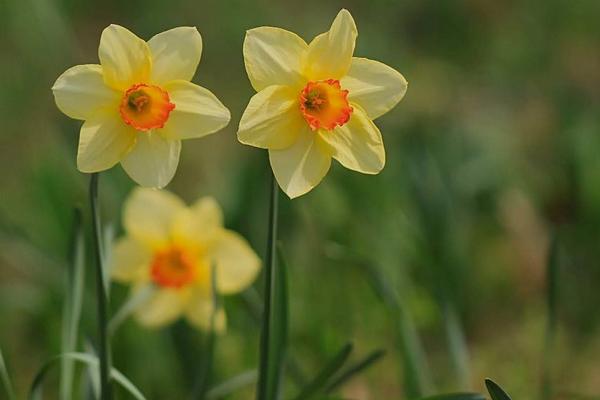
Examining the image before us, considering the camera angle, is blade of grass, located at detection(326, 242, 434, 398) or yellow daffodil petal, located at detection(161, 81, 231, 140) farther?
blade of grass, located at detection(326, 242, 434, 398)

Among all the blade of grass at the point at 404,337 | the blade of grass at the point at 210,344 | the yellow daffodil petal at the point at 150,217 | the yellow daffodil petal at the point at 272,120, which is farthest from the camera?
the yellow daffodil petal at the point at 150,217

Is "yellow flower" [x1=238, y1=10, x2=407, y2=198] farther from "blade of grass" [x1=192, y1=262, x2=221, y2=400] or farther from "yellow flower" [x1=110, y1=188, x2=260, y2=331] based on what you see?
"yellow flower" [x1=110, y1=188, x2=260, y2=331]

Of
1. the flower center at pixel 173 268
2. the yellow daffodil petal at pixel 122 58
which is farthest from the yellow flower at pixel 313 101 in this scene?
the flower center at pixel 173 268

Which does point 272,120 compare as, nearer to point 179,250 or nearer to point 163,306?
point 179,250

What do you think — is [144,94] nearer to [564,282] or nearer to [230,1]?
[564,282]

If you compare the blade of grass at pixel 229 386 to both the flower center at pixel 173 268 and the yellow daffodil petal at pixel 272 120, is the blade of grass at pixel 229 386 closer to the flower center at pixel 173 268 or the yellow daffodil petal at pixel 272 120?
the flower center at pixel 173 268

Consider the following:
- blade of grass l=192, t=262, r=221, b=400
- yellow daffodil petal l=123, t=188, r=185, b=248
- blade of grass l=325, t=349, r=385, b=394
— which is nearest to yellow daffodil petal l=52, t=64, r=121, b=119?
blade of grass l=192, t=262, r=221, b=400
